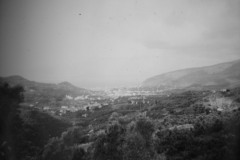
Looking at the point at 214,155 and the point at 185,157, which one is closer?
the point at 214,155

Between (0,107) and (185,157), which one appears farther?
(0,107)

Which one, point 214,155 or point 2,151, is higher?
point 214,155

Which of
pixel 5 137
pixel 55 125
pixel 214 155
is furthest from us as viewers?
pixel 55 125

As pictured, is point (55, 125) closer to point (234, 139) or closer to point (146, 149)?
point (146, 149)

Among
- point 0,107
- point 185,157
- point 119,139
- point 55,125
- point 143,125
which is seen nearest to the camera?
point 185,157

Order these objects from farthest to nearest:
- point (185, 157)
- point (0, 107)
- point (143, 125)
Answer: point (0, 107) < point (143, 125) < point (185, 157)

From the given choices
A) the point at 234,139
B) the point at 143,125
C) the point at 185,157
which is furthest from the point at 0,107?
the point at 234,139

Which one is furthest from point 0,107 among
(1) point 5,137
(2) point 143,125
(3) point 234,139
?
(3) point 234,139

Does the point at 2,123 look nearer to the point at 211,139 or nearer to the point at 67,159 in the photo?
the point at 67,159

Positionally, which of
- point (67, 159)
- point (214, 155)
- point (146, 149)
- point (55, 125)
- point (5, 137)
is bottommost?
point (55, 125)
